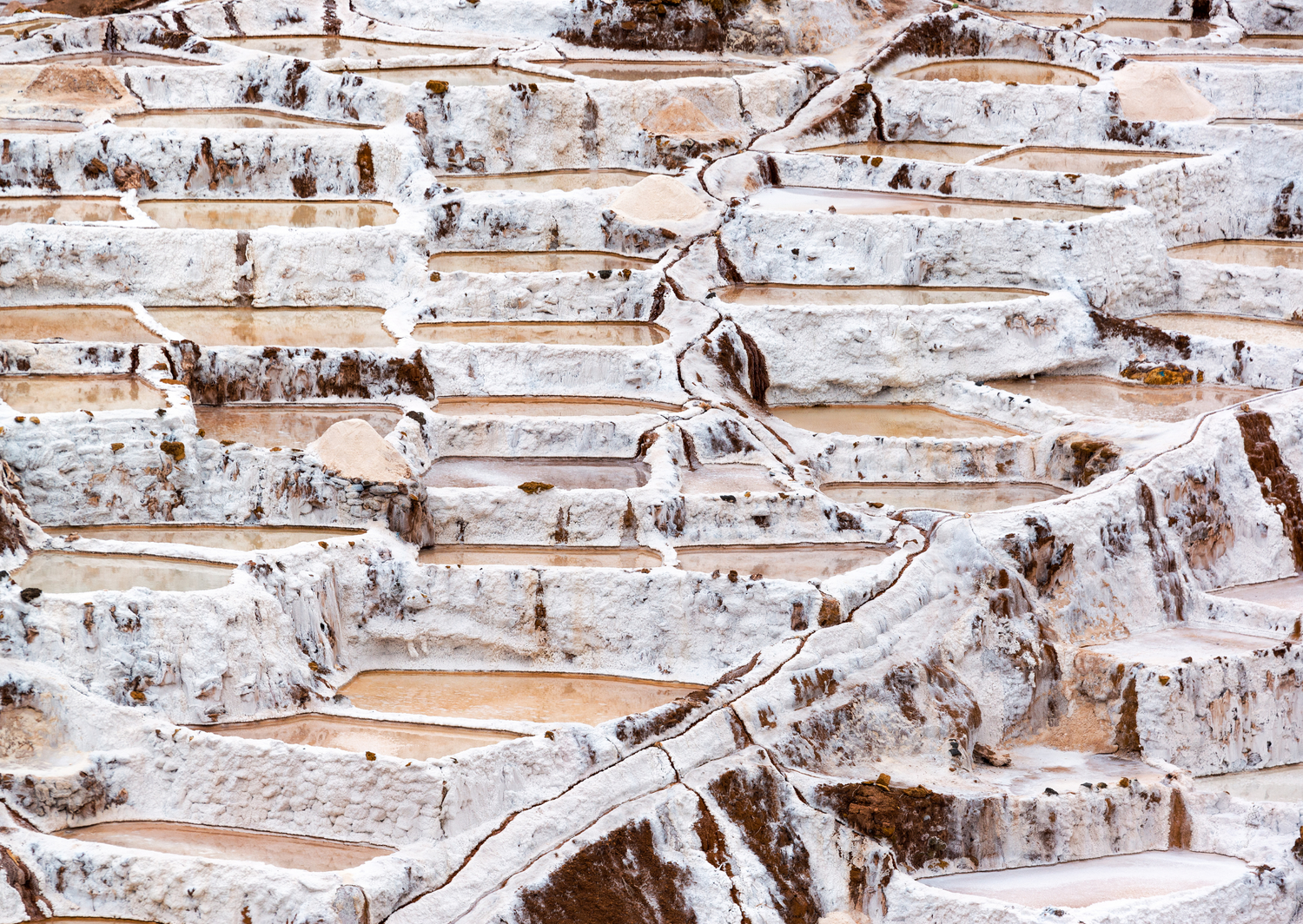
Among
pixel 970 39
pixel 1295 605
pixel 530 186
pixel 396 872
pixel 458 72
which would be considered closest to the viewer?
pixel 396 872

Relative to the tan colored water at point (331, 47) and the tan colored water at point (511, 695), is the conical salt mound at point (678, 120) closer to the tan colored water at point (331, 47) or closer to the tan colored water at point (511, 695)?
the tan colored water at point (331, 47)

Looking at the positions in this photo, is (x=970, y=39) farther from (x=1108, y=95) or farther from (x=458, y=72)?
(x=458, y=72)

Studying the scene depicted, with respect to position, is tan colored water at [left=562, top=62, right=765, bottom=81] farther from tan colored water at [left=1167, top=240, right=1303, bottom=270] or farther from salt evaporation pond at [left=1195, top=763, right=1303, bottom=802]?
salt evaporation pond at [left=1195, top=763, right=1303, bottom=802]

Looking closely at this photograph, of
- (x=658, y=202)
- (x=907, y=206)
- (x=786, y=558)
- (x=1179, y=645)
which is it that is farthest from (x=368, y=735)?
(x=907, y=206)

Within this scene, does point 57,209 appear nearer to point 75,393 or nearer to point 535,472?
point 75,393

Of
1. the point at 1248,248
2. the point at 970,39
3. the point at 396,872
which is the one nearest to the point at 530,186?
the point at 970,39

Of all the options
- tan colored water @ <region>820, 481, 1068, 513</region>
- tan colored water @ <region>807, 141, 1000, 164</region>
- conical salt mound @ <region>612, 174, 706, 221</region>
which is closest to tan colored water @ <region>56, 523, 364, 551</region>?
tan colored water @ <region>820, 481, 1068, 513</region>
